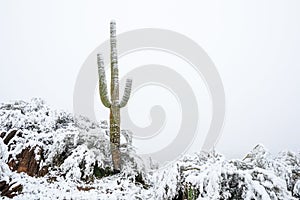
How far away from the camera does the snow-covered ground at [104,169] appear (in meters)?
4.44

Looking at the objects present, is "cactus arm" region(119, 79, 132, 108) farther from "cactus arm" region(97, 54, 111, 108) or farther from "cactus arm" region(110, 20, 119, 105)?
"cactus arm" region(97, 54, 111, 108)

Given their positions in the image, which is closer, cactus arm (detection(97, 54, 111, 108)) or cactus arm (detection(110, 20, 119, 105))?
cactus arm (detection(97, 54, 111, 108))

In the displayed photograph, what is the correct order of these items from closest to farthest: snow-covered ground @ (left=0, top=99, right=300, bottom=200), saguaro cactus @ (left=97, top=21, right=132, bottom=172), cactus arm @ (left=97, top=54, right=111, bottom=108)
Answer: snow-covered ground @ (left=0, top=99, right=300, bottom=200), saguaro cactus @ (left=97, top=21, right=132, bottom=172), cactus arm @ (left=97, top=54, right=111, bottom=108)

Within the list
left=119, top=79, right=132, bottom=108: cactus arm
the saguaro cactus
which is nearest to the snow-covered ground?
the saguaro cactus

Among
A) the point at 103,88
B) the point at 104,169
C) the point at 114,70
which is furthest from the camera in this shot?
the point at 114,70

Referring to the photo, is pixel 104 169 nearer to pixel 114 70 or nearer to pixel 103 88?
pixel 103 88

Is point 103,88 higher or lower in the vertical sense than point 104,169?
higher

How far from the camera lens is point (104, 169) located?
305 inches

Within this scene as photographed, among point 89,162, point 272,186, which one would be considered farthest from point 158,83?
point 272,186

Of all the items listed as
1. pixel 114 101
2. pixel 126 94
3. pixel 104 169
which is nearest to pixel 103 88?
pixel 114 101

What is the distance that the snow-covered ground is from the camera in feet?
14.6

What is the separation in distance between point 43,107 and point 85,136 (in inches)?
83.9

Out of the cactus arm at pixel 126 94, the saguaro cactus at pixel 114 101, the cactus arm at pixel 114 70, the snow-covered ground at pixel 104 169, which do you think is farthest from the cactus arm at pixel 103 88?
the snow-covered ground at pixel 104 169

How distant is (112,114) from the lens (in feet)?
27.1
